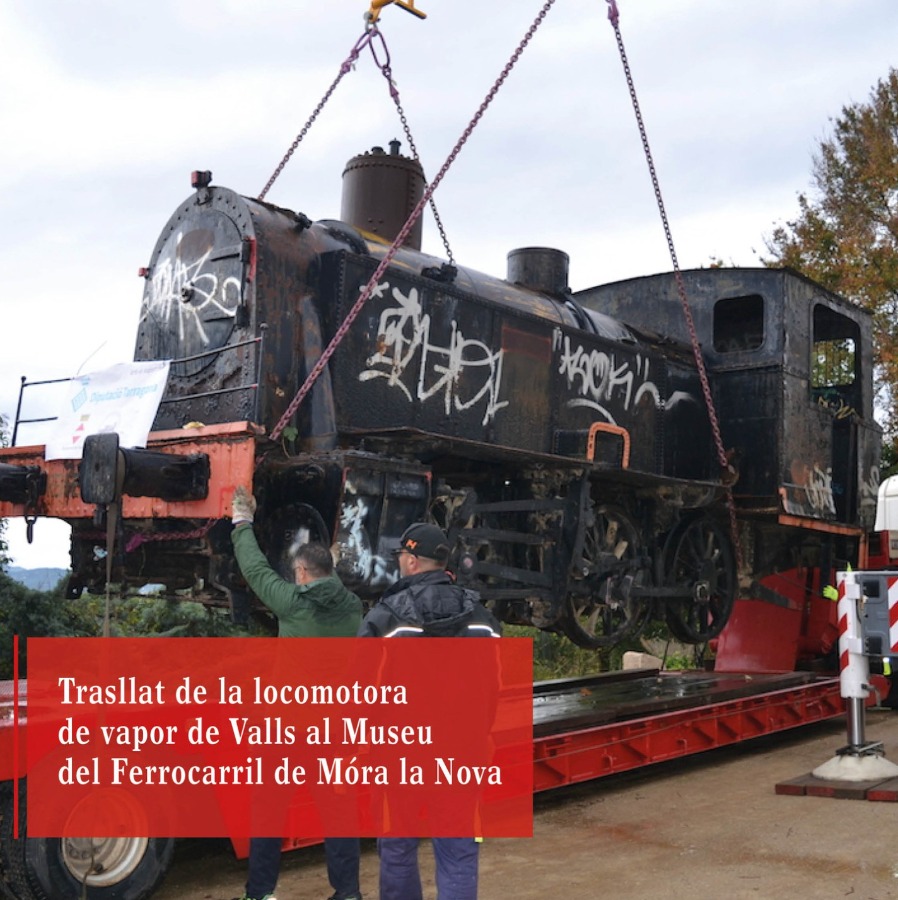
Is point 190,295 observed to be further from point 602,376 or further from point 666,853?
point 666,853

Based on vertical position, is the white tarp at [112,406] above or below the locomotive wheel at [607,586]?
above

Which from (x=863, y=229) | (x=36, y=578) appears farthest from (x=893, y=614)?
(x=863, y=229)

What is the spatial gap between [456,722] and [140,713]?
160 cm

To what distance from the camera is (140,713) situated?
15.5 feet

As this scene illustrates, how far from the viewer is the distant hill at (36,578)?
1088 cm

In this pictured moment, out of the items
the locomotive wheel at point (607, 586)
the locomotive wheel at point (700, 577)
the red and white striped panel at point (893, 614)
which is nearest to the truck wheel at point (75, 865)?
the locomotive wheel at point (607, 586)

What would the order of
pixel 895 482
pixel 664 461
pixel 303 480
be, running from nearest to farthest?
pixel 303 480 < pixel 664 461 < pixel 895 482

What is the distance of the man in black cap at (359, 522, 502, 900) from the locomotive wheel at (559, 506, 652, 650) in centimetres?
337

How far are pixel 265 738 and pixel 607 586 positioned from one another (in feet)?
11.0

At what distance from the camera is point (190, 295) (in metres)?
6.42

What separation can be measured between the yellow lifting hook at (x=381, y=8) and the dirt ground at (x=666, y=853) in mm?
4584

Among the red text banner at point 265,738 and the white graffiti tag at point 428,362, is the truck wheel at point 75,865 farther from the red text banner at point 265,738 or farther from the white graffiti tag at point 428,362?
the white graffiti tag at point 428,362

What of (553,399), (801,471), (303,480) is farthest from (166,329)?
(801,471)

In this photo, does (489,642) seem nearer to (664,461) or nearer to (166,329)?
(166,329)
